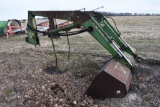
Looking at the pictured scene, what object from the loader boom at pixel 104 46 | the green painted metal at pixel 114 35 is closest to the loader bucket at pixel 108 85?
the loader boom at pixel 104 46

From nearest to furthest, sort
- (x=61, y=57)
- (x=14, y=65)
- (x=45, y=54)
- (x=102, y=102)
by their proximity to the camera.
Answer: (x=102, y=102) < (x=14, y=65) < (x=61, y=57) < (x=45, y=54)

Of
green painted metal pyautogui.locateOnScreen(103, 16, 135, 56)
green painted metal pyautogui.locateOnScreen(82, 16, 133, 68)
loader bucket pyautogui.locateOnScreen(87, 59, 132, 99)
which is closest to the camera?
loader bucket pyautogui.locateOnScreen(87, 59, 132, 99)

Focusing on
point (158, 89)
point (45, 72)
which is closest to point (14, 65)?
point (45, 72)

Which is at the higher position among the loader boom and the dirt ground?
the loader boom

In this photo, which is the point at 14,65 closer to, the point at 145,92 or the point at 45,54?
the point at 45,54

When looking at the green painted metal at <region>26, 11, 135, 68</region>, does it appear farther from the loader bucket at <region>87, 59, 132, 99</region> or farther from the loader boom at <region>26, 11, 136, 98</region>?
the loader bucket at <region>87, 59, 132, 99</region>

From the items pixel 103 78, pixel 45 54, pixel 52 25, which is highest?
pixel 52 25

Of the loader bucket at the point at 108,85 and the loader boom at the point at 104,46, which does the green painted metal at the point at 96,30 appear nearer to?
the loader boom at the point at 104,46

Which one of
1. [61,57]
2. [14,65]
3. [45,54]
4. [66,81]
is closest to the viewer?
[66,81]

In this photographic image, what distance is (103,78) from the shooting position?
4410 millimetres

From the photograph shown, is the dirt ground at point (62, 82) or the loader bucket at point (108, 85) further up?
the loader bucket at point (108, 85)

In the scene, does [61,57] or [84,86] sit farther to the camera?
[61,57]

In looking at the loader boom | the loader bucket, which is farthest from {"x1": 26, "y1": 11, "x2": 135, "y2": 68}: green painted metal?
the loader bucket

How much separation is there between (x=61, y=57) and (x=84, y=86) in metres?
2.88
